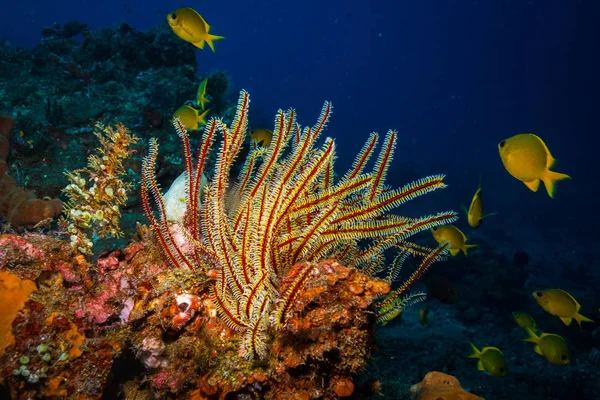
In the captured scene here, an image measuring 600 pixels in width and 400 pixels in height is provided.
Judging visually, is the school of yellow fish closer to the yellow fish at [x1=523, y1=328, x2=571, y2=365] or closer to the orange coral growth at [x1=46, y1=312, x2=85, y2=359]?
the yellow fish at [x1=523, y1=328, x2=571, y2=365]

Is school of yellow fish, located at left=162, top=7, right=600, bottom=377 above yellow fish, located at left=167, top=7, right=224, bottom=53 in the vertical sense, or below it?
below

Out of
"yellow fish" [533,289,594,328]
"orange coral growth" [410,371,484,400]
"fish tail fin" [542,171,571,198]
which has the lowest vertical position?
"yellow fish" [533,289,594,328]

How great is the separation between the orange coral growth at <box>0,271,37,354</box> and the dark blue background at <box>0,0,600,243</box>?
22042mm

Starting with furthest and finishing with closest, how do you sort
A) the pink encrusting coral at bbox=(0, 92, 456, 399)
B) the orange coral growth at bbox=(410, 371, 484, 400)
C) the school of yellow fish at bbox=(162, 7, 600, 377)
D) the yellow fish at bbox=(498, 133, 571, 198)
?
the school of yellow fish at bbox=(162, 7, 600, 377) → the yellow fish at bbox=(498, 133, 571, 198) → the orange coral growth at bbox=(410, 371, 484, 400) → the pink encrusting coral at bbox=(0, 92, 456, 399)

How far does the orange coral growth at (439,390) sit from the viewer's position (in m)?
3.22

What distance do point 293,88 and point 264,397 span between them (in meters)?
130

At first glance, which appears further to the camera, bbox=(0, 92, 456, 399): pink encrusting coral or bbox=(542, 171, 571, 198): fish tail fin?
bbox=(542, 171, 571, 198): fish tail fin

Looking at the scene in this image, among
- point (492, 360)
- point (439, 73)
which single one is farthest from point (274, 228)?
point (439, 73)

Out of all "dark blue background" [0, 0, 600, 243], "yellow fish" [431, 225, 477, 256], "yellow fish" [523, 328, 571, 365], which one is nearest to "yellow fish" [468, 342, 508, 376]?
"yellow fish" [523, 328, 571, 365]

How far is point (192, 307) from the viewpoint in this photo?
2266mm

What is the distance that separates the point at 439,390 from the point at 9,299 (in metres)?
3.89

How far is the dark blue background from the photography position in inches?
1887

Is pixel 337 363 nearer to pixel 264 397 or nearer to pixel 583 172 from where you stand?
pixel 264 397

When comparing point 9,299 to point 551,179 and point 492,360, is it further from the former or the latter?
point 492,360
